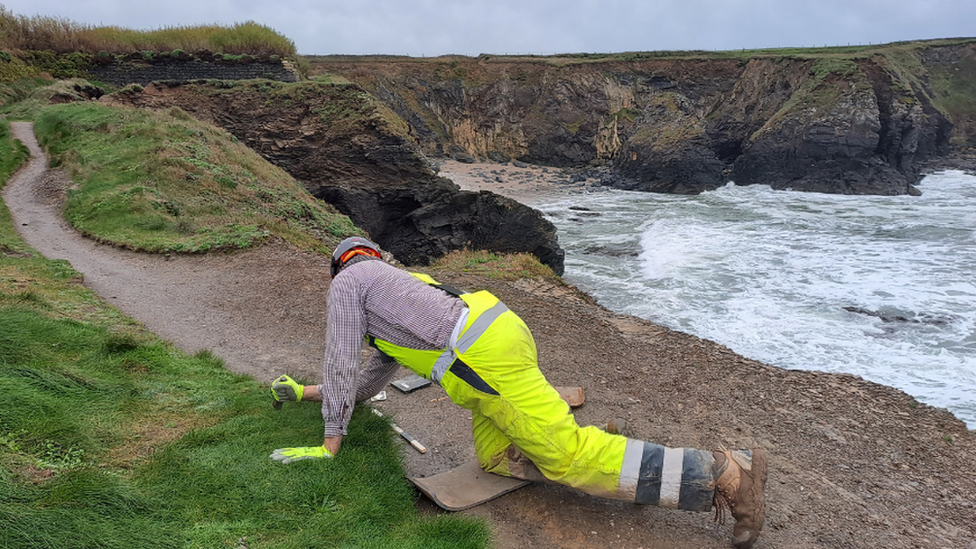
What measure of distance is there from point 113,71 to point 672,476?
1402 inches

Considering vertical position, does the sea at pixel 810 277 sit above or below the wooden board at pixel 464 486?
below

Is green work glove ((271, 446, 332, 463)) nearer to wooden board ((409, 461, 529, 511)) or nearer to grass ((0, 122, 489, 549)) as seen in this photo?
grass ((0, 122, 489, 549))

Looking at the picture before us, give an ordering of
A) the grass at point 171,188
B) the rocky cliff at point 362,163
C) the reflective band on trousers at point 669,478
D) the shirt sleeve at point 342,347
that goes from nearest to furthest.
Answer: the reflective band on trousers at point 669,478
the shirt sleeve at point 342,347
the grass at point 171,188
the rocky cliff at point 362,163

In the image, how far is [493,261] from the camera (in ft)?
41.5

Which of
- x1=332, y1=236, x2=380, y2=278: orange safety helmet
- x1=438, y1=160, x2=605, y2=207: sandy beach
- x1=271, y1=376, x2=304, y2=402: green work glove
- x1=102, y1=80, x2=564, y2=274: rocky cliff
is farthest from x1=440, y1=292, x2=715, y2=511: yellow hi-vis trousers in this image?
x1=438, y1=160, x2=605, y2=207: sandy beach

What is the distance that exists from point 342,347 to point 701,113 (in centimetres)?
6164

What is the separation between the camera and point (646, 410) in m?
6.07

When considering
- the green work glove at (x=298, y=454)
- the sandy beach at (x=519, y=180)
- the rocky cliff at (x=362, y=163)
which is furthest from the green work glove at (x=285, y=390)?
the sandy beach at (x=519, y=180)

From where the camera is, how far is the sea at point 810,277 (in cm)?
1271

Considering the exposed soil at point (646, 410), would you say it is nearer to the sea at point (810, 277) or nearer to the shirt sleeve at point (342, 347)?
the shirt sleeve at point (342, 347)

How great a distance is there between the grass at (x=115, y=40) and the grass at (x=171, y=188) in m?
10.8

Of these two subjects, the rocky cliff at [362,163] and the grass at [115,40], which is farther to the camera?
the grass at [115,40]

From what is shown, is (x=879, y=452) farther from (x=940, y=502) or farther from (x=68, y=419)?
(x=68, y=419)

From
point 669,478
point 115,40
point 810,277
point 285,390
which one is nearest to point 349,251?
point 285,390
